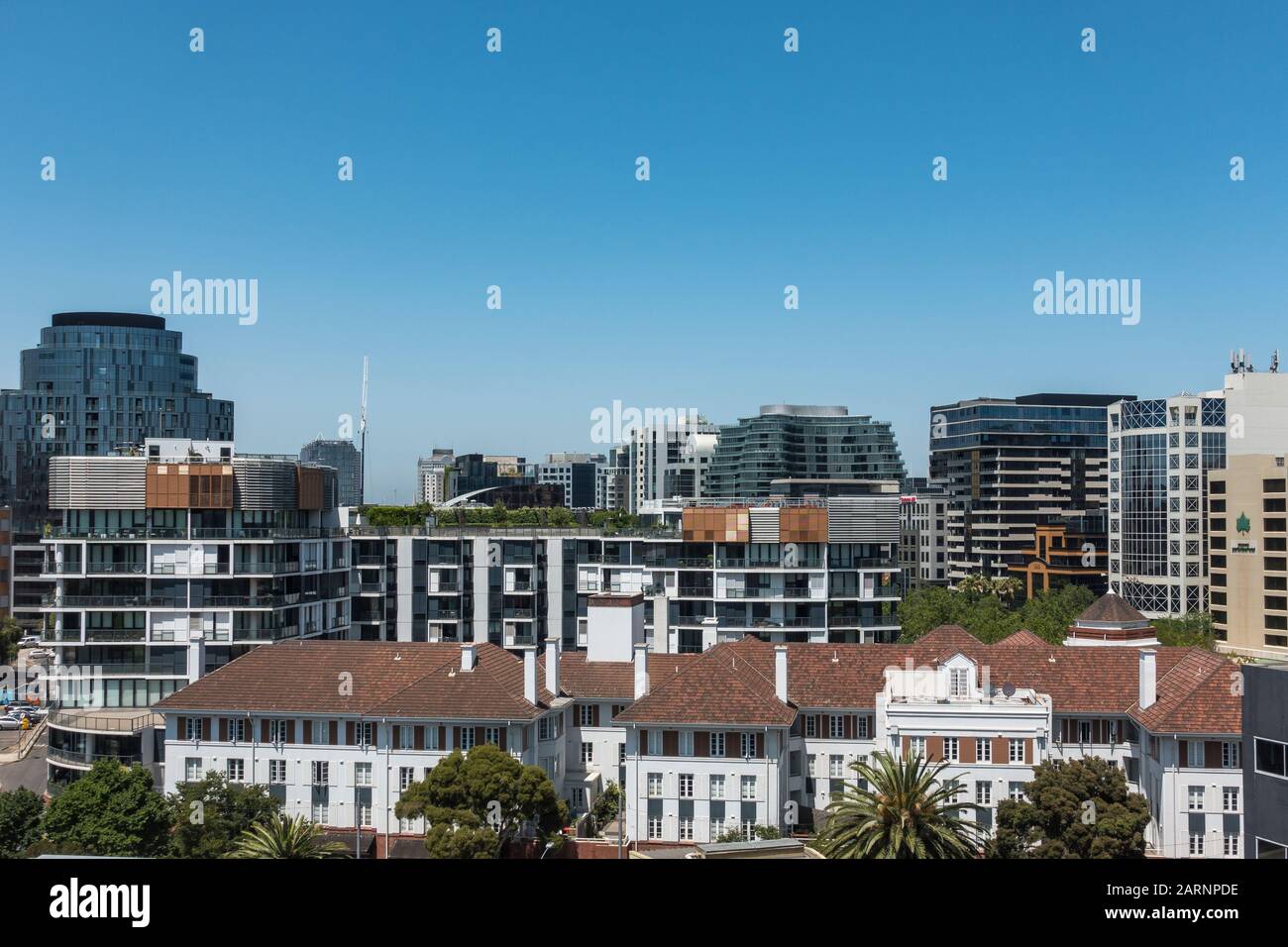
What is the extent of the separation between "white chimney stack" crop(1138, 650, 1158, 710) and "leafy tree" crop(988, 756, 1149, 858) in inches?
243

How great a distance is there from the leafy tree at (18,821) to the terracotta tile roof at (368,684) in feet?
21.3

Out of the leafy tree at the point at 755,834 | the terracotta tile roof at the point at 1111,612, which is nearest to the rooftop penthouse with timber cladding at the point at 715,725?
the leafy tree at the point at 755,834

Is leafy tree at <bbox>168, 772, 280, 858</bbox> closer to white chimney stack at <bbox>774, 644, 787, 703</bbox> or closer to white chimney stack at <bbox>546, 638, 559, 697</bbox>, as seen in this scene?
white chimney stack at <bbox>546, 638, 559, 697</bbox>

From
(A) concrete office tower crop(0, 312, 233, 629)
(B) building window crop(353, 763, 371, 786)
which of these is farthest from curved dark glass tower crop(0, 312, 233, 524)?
(B) building window crop(353, 763, 371, 786)

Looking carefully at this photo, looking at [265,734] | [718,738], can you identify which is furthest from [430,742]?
[718,738]

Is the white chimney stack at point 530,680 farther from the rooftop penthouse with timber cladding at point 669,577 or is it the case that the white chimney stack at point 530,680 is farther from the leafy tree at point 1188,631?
the leafy tree at point 1188,631

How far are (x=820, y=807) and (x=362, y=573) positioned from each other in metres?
40.8

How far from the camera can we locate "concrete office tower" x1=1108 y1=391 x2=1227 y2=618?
374ft

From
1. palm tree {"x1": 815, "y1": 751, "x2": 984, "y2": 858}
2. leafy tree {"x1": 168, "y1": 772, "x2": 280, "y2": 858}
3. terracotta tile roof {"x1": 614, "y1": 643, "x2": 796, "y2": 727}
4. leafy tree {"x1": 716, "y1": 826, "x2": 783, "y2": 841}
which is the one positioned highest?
terracotta tile roof {"x1": 614, "y1": 643, "x2": 796, "y2": 727}

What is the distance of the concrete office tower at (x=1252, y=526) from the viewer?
3942 inches

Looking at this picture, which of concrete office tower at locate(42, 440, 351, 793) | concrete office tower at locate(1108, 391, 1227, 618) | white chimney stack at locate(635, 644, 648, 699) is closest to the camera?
white chimney stack at locate(635, 644, 648, 699)

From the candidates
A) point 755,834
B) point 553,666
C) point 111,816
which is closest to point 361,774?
point 553,666

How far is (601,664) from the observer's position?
57094 mm

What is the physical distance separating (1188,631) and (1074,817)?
52.6 m
